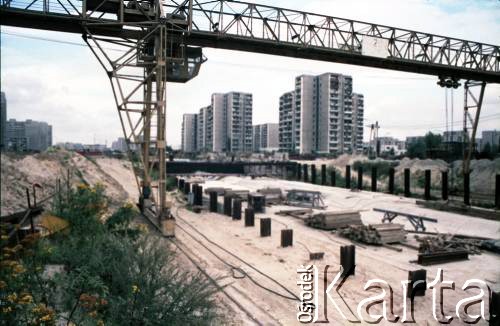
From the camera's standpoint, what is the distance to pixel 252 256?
11703 mm

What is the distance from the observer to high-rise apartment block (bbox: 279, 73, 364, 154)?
98500 millimetres

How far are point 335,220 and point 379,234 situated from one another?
2841 millimetres

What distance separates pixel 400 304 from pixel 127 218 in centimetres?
772

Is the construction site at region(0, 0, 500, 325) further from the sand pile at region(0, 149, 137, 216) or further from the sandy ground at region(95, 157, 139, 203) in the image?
the sandy ground at region(95, 157, 139, 203)

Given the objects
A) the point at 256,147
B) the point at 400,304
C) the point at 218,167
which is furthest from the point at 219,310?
the point at 256,147

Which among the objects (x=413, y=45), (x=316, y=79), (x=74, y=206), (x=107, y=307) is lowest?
(x=107, y=307)

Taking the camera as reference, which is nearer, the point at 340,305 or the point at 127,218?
the point at 340,305

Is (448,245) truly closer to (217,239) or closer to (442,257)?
(442,257)

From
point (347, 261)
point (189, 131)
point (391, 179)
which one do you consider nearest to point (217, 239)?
point (347, 261)

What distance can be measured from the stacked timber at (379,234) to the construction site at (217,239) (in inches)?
1.9

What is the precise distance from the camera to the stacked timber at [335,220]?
653 inches

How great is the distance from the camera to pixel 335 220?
1661cm

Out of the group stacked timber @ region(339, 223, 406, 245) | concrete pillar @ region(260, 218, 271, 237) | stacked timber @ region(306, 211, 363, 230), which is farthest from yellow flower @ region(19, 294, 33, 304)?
stacked timber @ region(306, 211, 363, 230)

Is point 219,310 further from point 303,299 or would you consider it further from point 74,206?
point 74,206
